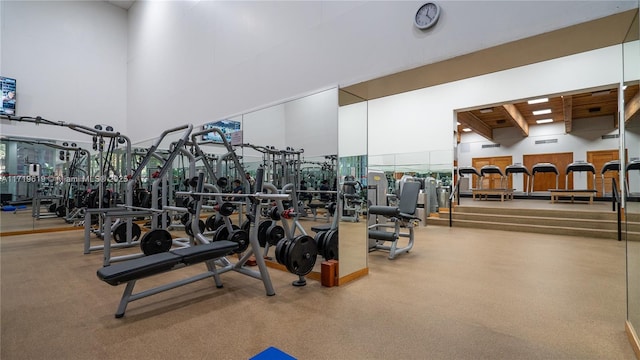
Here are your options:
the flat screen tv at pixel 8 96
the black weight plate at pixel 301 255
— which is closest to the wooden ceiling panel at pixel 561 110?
the black weight plate at pixel 301 255

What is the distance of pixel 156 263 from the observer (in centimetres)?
208

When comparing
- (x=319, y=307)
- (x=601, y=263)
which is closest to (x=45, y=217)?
(x=319, y=307)

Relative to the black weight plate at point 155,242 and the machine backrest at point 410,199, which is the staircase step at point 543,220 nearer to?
the machine backrest at point 410,199

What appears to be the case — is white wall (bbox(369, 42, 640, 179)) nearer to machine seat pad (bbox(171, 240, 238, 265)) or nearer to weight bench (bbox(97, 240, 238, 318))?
machine seat pad (bbox(171, 240, 238, 265))

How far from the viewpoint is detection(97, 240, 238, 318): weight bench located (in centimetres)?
191

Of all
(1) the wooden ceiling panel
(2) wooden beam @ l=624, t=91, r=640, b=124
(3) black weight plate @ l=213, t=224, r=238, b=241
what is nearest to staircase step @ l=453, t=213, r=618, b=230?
(1) the wooden ceiling panel

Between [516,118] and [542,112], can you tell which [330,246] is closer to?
[516,118]

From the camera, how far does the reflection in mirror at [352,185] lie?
2.95 metres

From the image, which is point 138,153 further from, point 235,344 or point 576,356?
point 576,356

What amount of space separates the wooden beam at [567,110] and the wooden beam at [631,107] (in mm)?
7444

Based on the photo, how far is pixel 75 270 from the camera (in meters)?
3.31

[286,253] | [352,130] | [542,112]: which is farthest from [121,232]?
[542,112]

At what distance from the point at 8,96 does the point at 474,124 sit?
13132mm

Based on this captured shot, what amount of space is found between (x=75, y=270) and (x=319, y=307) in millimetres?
2886
